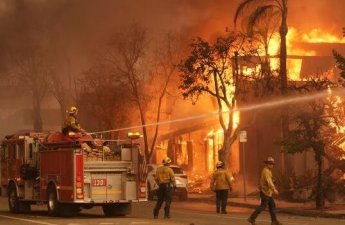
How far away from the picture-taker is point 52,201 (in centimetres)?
1841

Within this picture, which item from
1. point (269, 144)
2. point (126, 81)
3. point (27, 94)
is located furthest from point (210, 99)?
point (27, 94)

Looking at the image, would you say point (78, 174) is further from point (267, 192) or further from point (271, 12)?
point (271, 12)

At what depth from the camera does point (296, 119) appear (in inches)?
876

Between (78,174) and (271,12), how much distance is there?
48.8ft

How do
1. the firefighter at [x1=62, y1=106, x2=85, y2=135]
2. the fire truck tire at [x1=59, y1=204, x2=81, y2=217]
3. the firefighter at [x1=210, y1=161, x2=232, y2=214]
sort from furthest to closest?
Result: the firefighter at [x1=210, y1=161, x2=232, y2=214] < the firefighter at [x1=62, y1=106, x2=85, y2=135] < the fire truck tire at [x1=59, y1=204, x2=81, y2=217]

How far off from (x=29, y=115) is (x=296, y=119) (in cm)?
3646

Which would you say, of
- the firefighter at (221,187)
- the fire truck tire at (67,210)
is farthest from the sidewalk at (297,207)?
the fire truck tire at (67,210)

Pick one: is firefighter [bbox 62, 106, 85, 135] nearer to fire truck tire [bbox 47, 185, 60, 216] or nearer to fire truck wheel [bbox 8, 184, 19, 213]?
fire truck tire [bbox 47, 185, 60, 216]

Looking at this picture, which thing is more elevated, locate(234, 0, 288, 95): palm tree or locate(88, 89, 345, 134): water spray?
locate(234, 0, 288, 95): palm tree

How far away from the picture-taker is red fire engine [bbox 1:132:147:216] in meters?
17.6

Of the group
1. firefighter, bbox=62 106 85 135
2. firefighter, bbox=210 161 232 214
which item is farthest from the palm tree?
firefighter, bbox=62 106 85 135

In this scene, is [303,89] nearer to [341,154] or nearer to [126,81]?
[341,154]

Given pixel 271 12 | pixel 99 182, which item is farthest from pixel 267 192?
pixel 271 12

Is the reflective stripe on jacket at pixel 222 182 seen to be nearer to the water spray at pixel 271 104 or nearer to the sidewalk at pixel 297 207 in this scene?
the sidewalk at pixel 297 207
